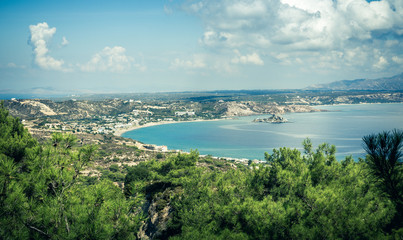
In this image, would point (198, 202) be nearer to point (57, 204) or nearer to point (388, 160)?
point (57, 204)

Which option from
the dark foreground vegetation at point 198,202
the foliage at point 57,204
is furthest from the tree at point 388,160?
the foliage at point 57,204

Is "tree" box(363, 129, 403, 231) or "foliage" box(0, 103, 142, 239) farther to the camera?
"foliage" box(0, 103, 142, 239)

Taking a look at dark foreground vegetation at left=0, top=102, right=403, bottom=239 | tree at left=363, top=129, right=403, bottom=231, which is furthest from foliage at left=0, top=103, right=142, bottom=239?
tree at left=363, top=129, right=403, bottom=231

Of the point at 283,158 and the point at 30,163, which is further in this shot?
the point at 283,158

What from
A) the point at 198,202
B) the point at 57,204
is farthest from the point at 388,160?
the point at 198,202

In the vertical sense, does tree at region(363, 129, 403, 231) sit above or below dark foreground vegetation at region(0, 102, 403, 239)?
above

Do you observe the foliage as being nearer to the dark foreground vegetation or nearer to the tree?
the dark foreground vegetation

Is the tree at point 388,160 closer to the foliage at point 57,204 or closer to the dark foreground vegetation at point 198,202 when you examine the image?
the dark foreground vegetation at point 198,202

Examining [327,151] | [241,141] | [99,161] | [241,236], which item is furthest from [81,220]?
[241,141]

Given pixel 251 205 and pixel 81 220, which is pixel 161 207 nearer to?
pixel 251 205
